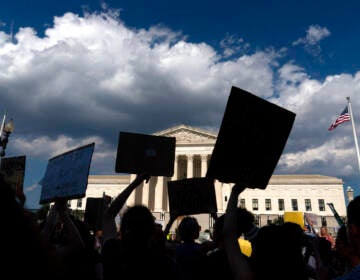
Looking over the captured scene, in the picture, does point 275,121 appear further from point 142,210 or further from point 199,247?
point 199,247

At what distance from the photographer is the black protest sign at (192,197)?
6.30 m

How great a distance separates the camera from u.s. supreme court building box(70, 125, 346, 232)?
212 feet

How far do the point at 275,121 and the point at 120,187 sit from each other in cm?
7581

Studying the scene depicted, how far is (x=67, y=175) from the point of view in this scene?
165 inches

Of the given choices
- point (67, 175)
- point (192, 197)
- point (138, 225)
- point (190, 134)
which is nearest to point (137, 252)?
point (138, 225)

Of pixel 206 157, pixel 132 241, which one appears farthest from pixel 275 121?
pixel 206 157

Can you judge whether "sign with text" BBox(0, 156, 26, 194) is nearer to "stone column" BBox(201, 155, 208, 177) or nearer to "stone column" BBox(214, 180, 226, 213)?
"stone column" BBox(201, 155, 208, 177)

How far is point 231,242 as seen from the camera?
2369mm

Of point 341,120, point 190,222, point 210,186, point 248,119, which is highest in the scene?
point 341,120

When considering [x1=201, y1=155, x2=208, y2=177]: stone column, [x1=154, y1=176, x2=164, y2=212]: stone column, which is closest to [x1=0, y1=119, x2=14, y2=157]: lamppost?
Answer: [x1=201, y1=155, x2=208, y2=177]: stone column

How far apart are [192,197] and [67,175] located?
9.84 feet

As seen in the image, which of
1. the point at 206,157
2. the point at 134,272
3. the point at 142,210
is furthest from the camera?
the point at 206,157

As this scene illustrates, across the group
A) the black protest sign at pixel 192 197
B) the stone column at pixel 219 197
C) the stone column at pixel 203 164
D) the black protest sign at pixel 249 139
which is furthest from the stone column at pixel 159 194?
the black protest sign at pixel 249 139

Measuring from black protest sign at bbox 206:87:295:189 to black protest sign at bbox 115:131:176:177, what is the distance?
2016 millimetres
